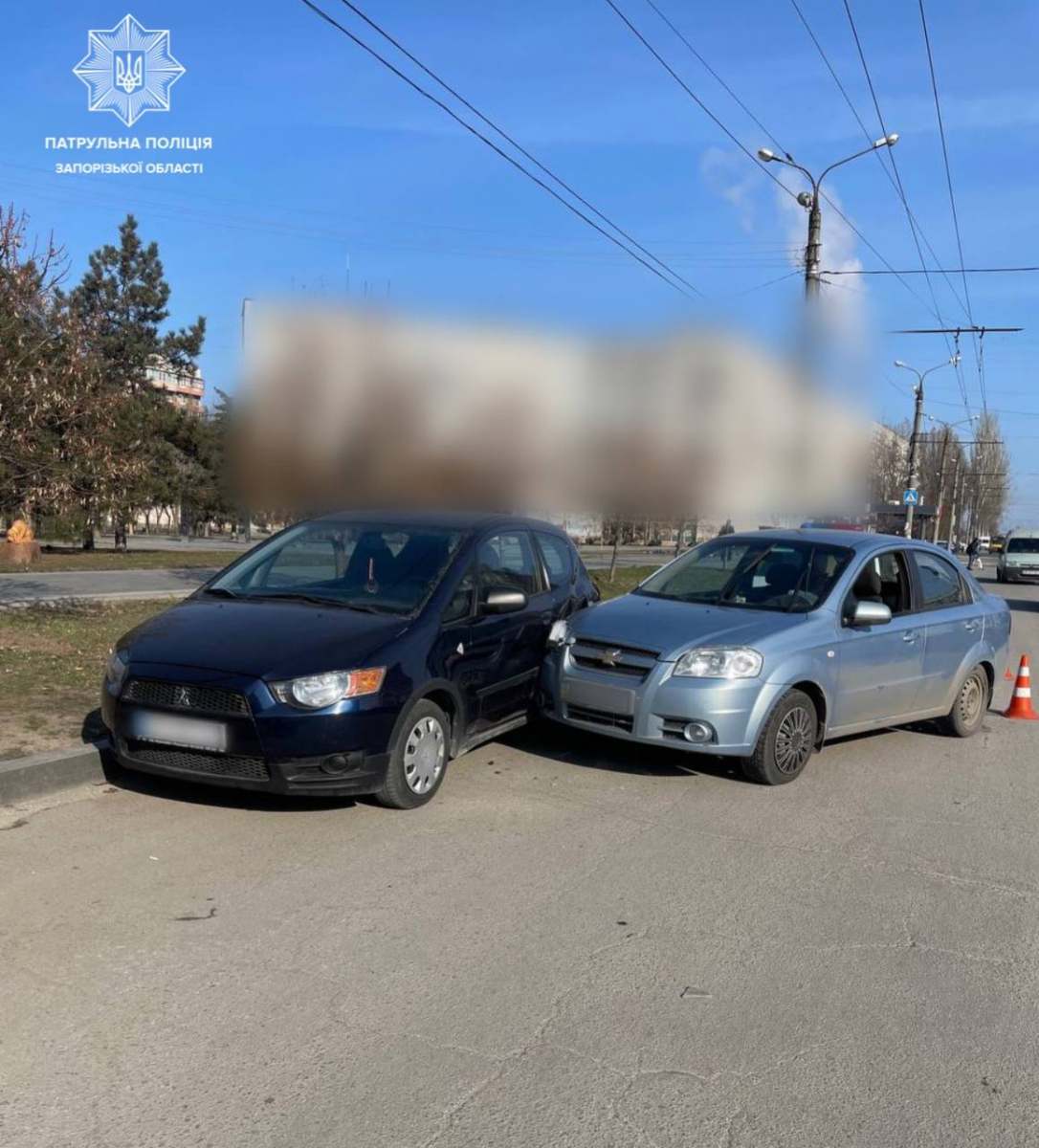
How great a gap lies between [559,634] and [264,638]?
7.26 ft

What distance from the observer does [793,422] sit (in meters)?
17.2

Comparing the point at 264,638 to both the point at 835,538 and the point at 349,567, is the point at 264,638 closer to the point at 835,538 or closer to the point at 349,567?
the point at 349,567

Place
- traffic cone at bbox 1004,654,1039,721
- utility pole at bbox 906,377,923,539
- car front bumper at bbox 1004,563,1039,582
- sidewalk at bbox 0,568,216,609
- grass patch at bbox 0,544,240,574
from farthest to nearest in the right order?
car front bumper at bbox 1004,563,1039,582, utility pole at bbox 906,377,923,539, grass patch at bbox 0,544,240,574, sidewalk at bbox 0,568,216,609, traffic cone at bbox 1004,654,1039,721

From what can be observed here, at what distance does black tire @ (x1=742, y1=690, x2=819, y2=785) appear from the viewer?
6352 mm

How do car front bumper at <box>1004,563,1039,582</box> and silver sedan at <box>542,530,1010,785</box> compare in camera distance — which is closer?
silver sedan at <box>542,530,1010,785</box>

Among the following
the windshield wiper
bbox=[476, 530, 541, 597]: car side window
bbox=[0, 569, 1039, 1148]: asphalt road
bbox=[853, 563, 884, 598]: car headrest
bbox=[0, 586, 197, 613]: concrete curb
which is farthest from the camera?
bbox=[0, 586, 197, 613]: concrete curb

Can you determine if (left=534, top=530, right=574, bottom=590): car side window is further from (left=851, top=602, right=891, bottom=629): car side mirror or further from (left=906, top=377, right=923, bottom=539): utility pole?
(left=906, top=377, right=923, bottom=539): utility pole

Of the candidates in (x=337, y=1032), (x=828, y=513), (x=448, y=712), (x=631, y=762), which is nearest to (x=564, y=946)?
(x=337, y=1032)

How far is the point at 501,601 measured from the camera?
6391mm

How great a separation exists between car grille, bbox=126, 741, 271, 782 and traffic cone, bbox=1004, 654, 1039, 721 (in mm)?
7374

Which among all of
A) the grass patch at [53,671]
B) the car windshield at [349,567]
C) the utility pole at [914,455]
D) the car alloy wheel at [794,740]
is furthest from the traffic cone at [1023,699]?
the utility pole at [914,455]

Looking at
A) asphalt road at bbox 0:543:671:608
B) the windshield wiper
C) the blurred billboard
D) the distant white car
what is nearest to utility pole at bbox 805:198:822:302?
the blurred billboard

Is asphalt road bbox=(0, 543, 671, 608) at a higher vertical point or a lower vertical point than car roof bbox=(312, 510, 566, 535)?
lower

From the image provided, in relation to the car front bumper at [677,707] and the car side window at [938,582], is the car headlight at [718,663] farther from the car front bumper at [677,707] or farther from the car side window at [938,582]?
the car side window at [938,582]
